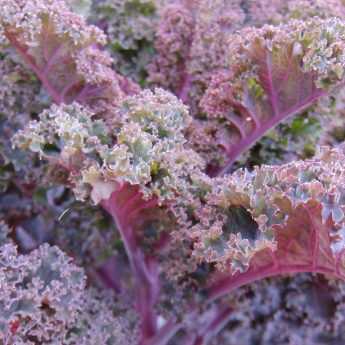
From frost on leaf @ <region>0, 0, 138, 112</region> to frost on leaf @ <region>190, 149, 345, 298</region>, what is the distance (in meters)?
0.51

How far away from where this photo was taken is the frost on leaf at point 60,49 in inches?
71.8

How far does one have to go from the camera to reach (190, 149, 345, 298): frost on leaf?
1.46m

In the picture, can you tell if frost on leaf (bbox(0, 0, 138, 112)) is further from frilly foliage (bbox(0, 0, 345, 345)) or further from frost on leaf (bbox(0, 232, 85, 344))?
frost on leaf (bbox(0, 232, 85, 344))

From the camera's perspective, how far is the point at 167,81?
2.31 m

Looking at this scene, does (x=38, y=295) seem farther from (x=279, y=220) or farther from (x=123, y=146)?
(x=279, y=220)

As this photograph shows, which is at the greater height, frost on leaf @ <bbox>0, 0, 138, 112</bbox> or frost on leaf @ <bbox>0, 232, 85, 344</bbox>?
frost on leaf @ <bbox>0, 0, 138, 112</bbox>

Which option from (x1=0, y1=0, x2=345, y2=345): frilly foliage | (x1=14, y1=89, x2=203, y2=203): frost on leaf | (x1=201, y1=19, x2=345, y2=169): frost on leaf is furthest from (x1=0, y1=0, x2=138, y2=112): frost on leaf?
(x1=201, y1=19, x2=345, y2=169): frost on leaf

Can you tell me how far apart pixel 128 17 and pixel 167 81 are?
285 mm

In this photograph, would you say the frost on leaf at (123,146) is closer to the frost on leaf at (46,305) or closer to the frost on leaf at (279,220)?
the frost on leaf at (279,220)

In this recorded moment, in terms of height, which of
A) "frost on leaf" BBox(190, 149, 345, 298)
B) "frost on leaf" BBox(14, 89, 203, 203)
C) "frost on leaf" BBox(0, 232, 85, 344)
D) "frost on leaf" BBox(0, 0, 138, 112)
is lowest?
"frost on leaf" BBox(0, 232, 85, 344)

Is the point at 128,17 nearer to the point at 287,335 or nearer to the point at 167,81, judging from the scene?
the point at 167,81

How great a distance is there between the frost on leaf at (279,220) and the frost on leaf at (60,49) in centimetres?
51

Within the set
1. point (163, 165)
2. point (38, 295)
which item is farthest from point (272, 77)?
point (38, 295)

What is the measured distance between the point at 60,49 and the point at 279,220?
0.82m
